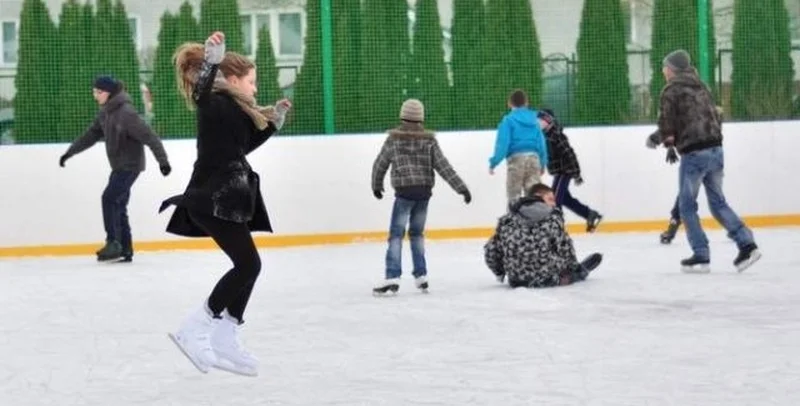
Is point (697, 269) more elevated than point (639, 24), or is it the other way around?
point (639, 24)

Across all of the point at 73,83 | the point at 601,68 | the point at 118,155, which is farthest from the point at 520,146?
the point at 73,83

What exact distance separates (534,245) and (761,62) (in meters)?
8.50

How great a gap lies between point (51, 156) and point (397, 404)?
39.5ft

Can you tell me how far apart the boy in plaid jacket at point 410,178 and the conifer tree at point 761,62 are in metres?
8.36

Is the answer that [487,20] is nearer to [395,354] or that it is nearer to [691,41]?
[691,41]

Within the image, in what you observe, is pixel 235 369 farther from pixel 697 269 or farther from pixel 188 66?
pixel 697 269

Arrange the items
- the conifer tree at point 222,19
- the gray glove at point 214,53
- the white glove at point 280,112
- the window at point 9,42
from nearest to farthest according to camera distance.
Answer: the gray glove at point 214,53 → the white glove at point 280,112 → the window at point 9,42 → the conifer tree at point 222,19

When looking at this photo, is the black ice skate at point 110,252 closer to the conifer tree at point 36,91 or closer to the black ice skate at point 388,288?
the conifer tree at point 36,91

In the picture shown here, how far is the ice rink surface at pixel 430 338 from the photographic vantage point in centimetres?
780

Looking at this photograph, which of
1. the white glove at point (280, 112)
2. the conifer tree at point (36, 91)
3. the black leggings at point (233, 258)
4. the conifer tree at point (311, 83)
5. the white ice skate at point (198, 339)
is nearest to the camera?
the white ice skate at point (198, 339)

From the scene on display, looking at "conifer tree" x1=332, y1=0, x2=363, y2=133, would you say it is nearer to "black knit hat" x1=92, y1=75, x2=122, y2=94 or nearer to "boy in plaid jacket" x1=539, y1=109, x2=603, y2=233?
"boy in plaid jacket" x1=539, y1=109, x2=603, y2=233

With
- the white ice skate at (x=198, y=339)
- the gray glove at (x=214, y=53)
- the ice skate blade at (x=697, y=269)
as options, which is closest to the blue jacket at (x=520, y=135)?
the ice skate blade at (x=697, y=269)

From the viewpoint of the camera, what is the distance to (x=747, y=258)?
44.8ft

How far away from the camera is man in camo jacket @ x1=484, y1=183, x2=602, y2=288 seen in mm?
12750
